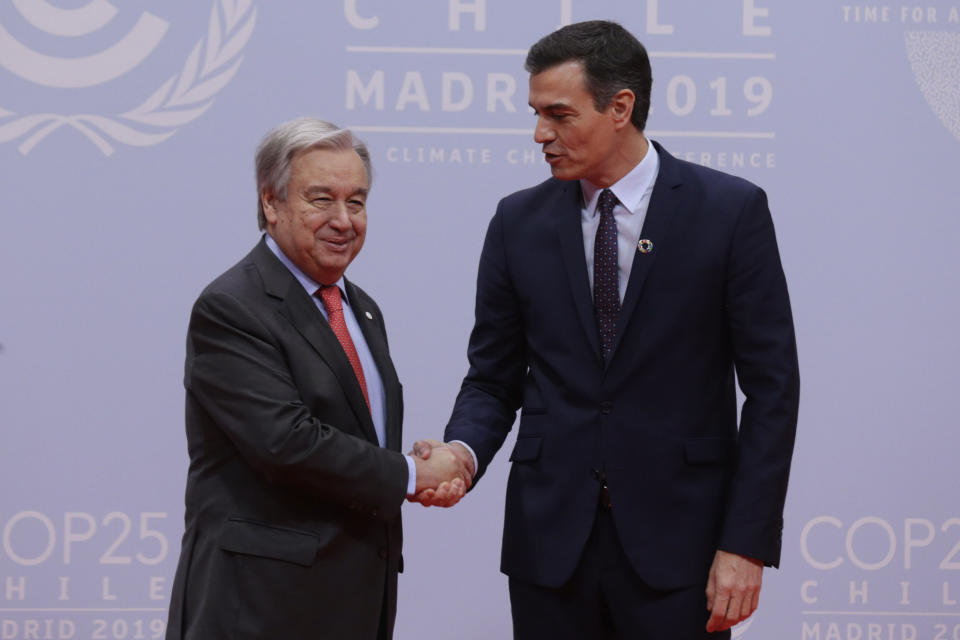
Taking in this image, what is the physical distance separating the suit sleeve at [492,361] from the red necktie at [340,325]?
1.04 feet

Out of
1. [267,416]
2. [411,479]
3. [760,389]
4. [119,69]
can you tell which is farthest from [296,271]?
[119,69]

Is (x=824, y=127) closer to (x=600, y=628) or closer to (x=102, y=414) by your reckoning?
(x=600, y=628)

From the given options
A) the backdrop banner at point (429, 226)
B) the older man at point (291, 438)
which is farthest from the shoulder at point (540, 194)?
the backdrop banner at point (429, 226)

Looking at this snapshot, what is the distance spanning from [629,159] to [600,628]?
0.94 meters

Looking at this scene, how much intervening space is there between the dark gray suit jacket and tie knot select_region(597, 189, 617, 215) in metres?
0.59

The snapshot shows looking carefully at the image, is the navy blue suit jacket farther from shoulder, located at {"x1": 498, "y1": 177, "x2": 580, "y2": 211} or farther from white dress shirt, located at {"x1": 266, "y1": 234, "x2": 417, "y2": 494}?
white dress shirt, located at {"x1": 266, "y1": 234, "x2": 417, "y2": 494}

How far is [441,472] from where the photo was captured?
7.48ft

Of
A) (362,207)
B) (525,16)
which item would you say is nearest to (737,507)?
(362,207)

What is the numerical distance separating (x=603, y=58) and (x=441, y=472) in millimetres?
919

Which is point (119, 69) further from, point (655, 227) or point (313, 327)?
point (655, 227)

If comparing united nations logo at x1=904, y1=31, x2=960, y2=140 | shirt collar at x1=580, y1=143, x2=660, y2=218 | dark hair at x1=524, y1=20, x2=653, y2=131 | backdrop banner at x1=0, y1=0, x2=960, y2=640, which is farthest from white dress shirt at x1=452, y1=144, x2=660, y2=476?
united nations logo at x1=904, y1=31, x2=960, y2=140

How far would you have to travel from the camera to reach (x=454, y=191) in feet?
11.1

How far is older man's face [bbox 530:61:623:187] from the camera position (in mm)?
2176

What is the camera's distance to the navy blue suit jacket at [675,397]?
2.04 metres
